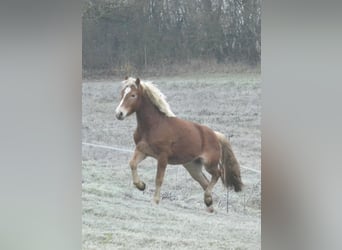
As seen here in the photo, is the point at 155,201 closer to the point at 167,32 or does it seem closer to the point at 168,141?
the point at 168,141

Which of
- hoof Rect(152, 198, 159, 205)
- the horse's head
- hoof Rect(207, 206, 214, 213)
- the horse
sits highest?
the horse's head

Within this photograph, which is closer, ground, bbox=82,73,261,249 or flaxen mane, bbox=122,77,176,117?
ground, bbox=82,73,261,249

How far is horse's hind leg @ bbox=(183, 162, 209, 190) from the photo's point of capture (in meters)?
2.63

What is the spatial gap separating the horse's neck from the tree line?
19 centimetres

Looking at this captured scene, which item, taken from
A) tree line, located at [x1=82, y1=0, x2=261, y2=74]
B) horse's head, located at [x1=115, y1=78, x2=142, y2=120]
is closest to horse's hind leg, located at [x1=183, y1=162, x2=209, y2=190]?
horse's head, located at [x1=115, y1=78, x2=142, y2=120]

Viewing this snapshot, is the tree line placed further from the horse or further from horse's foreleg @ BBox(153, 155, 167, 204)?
horse's foreleg @ BBox(153, 155, 167, 204)

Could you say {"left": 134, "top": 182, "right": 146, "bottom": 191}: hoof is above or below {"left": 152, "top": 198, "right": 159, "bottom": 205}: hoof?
above

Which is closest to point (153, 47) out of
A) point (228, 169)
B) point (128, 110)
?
point (128, 110)
